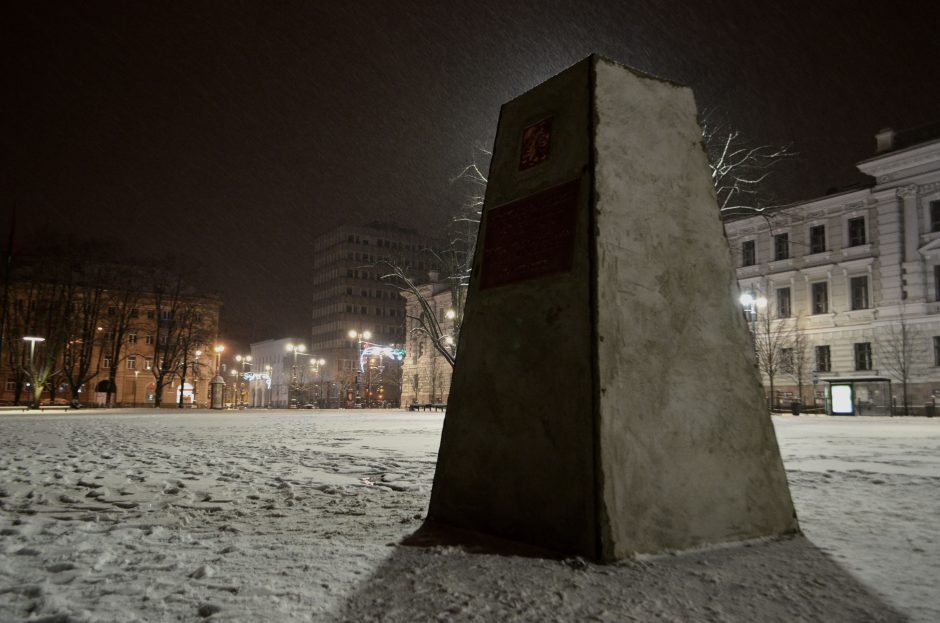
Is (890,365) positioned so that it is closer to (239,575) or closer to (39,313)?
(239,575)

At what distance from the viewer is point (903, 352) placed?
3241 cm

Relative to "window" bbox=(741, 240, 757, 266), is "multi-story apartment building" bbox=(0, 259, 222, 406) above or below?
below

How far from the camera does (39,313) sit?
42375 mm

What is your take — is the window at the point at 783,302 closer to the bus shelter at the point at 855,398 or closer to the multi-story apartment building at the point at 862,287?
the multi-story apartment building at the point at 862,287

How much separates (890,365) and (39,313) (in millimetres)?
51424

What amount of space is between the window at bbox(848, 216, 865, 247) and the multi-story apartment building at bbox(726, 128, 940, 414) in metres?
0.06

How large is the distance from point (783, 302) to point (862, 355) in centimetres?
618

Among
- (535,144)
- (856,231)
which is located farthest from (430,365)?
(535,144)

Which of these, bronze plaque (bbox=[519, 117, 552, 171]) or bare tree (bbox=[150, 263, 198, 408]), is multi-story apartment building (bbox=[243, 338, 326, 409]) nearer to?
bare tree (bbox=[150, 263, 198, 408])

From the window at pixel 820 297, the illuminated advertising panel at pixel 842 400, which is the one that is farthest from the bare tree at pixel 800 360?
the illuminated advertising panel at pixel 842 400

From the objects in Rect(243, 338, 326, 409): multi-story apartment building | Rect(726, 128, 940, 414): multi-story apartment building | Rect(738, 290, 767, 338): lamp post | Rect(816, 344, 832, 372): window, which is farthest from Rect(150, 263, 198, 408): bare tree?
Rect(243, 338, 326, 409): multi-story apartment building

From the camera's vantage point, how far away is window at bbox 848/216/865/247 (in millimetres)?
37000

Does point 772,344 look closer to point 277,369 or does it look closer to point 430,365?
point 430,365

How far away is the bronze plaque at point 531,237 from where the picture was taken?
139 inches
